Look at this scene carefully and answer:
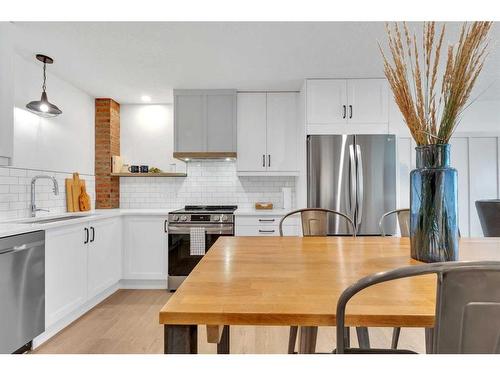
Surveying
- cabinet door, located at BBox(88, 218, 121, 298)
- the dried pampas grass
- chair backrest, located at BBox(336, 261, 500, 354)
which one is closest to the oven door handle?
cabinet door, located at BBox(88, 218, 121, 298)

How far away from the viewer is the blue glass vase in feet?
3.58

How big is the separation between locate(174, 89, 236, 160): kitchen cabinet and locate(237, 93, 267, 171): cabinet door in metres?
0.10

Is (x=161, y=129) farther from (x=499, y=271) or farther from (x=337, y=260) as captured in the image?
(x=499, y=271)

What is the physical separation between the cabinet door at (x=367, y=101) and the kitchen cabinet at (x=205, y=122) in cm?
140

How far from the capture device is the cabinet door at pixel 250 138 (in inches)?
154

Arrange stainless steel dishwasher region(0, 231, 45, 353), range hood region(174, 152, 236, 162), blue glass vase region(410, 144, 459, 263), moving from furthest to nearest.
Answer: range hood region(174, 152, 236, 162)
stainless steel dishwasher region(0, 231, 45, 353)
blue glass vase region(410, 144, 459, 263)

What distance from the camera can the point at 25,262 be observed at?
6.86 feet

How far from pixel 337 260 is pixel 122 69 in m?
2.96

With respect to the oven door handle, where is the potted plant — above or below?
above

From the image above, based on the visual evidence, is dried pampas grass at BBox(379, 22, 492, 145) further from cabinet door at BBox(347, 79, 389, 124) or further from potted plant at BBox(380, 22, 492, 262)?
cabinet door at BBox(347, 79, 389, 124)

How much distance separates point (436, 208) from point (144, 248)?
324cm

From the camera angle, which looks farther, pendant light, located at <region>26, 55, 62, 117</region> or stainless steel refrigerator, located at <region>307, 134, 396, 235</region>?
stainless steel refrigerator, located at <region>307, 134, 396, 235</region>

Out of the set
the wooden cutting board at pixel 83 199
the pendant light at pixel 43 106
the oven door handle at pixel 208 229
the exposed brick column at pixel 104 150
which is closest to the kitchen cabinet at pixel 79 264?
the wooden cutting board at pixel 83 199
